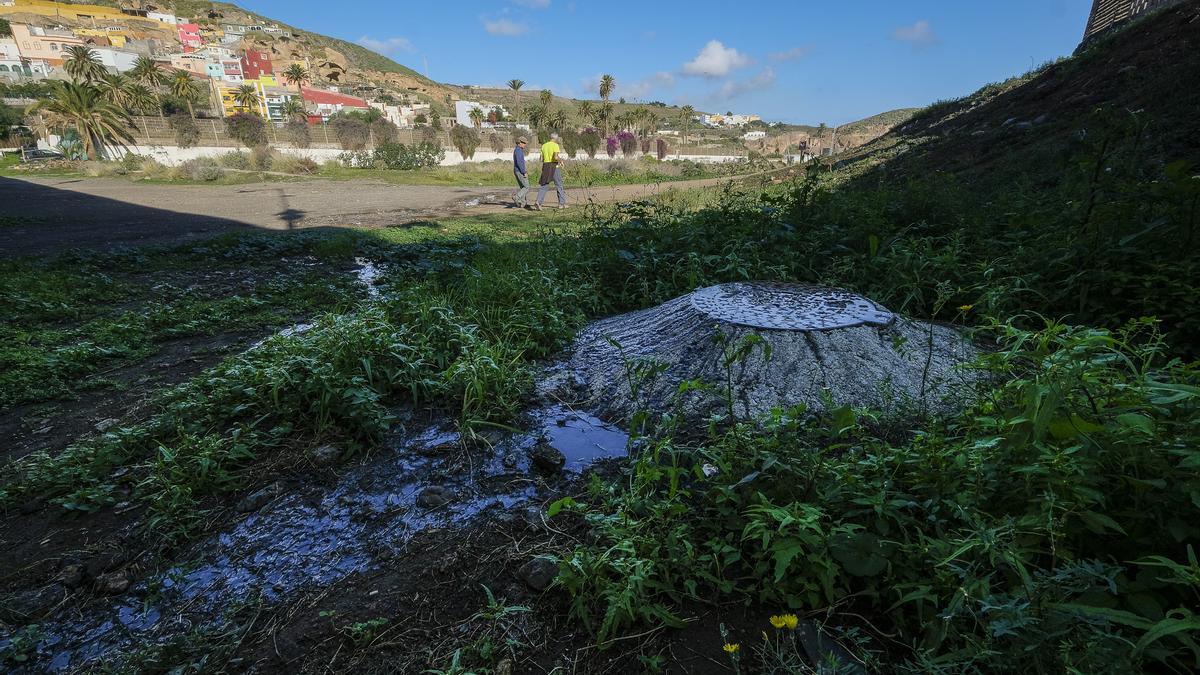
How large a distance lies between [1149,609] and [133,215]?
13.3m

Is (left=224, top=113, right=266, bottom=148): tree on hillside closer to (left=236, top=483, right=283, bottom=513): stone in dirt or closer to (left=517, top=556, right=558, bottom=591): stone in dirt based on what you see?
(left=236, top=483, right=283, bottom=513): stone in dirt

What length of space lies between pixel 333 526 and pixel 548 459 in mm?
912

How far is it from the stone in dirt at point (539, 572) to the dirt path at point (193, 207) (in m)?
6.56

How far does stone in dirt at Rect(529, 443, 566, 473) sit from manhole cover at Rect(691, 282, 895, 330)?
116cm

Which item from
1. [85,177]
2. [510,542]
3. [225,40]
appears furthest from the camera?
[225,40]

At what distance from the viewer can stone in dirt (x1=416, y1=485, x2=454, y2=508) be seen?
2.28 meters

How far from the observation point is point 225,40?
9719cm

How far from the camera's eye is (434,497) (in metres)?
2.31

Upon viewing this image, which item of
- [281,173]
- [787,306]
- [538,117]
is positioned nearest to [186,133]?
[281,173]

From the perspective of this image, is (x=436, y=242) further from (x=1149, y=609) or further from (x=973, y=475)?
(x=1149, y=609)

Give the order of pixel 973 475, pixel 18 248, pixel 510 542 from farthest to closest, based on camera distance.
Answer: pixel 18 248
pixel 510 542
pixel 973 475

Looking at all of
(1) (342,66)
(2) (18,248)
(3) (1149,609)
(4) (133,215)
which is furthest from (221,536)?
(1) (342,66)

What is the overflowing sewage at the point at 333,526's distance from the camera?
1728 mm

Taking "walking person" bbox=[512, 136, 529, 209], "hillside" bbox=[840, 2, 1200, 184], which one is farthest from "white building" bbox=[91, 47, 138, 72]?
"hillside" bbox=[840, 2, 1200, 184]
